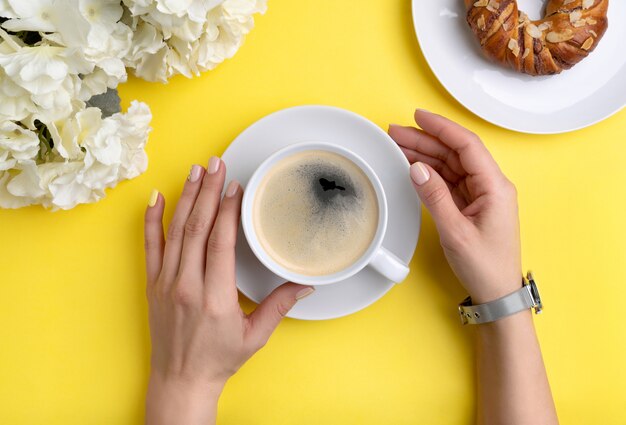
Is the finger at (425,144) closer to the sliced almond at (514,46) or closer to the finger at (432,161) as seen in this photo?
the finger at (432,161)

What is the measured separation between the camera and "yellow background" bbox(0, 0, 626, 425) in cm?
111

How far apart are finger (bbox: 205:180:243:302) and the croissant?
569mm

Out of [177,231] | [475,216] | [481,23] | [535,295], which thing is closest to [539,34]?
[481,23]

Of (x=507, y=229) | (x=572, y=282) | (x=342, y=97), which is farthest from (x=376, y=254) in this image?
(x=572, y=282)

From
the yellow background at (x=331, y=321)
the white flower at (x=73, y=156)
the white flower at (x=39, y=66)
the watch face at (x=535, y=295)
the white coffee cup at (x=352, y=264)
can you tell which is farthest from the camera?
the yellow background at (x=331, y=321)

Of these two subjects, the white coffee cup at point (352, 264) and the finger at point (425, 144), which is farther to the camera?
the finger at point (425, 144)

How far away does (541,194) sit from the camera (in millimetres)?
1131

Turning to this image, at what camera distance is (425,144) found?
3.45 ft

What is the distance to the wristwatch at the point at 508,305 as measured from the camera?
989 mm

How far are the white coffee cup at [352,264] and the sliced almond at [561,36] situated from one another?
46 centimetres

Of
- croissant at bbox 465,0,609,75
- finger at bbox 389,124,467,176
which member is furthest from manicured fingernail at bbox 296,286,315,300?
croissant at bbox 465,0,609,75

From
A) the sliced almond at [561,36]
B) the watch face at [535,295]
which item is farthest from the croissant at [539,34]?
the watch face at [535,295]

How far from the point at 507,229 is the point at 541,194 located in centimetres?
22

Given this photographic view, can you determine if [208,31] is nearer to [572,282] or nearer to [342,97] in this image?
[342,97]
